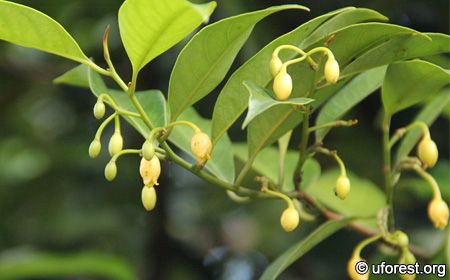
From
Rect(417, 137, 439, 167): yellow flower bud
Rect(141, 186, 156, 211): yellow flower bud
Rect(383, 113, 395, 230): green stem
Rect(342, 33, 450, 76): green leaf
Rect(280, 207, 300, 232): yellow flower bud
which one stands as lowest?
Rect(383, 113, 395, 230): green stem

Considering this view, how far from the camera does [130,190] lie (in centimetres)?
234

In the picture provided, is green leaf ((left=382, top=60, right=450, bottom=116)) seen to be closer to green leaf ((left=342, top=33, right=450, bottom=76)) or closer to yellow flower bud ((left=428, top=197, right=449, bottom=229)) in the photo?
green leaf ((left=342, top=33, right=450, bottom=76))

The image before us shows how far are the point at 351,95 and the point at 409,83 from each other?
188 millimetres

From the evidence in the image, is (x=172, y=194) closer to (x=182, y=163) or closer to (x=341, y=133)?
(x=341, y=133)

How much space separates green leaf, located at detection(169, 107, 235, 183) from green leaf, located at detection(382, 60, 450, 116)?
0.82 feet

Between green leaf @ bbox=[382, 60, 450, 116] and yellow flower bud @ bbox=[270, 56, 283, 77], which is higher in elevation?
yellow flower bud @ bbox=[270, 56, 283, 77]

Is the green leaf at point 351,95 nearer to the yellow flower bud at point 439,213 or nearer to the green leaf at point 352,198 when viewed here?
the yellow flower bud at point 439,213

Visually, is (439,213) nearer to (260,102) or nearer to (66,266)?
(260,102)

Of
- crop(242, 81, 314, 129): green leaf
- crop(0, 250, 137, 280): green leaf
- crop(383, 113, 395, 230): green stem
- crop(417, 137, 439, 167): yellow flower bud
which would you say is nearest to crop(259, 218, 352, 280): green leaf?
crop(383, 113, 395, 230): green stem

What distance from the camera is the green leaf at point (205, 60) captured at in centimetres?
89

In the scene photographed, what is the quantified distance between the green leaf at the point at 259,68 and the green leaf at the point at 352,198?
1.86 feet

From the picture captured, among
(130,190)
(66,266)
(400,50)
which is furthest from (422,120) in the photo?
(130,190)

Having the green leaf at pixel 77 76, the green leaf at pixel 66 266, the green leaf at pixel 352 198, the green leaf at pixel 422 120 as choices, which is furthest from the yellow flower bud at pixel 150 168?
the green leaf at pixel 66 266

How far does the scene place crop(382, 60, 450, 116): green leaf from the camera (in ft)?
3.23
